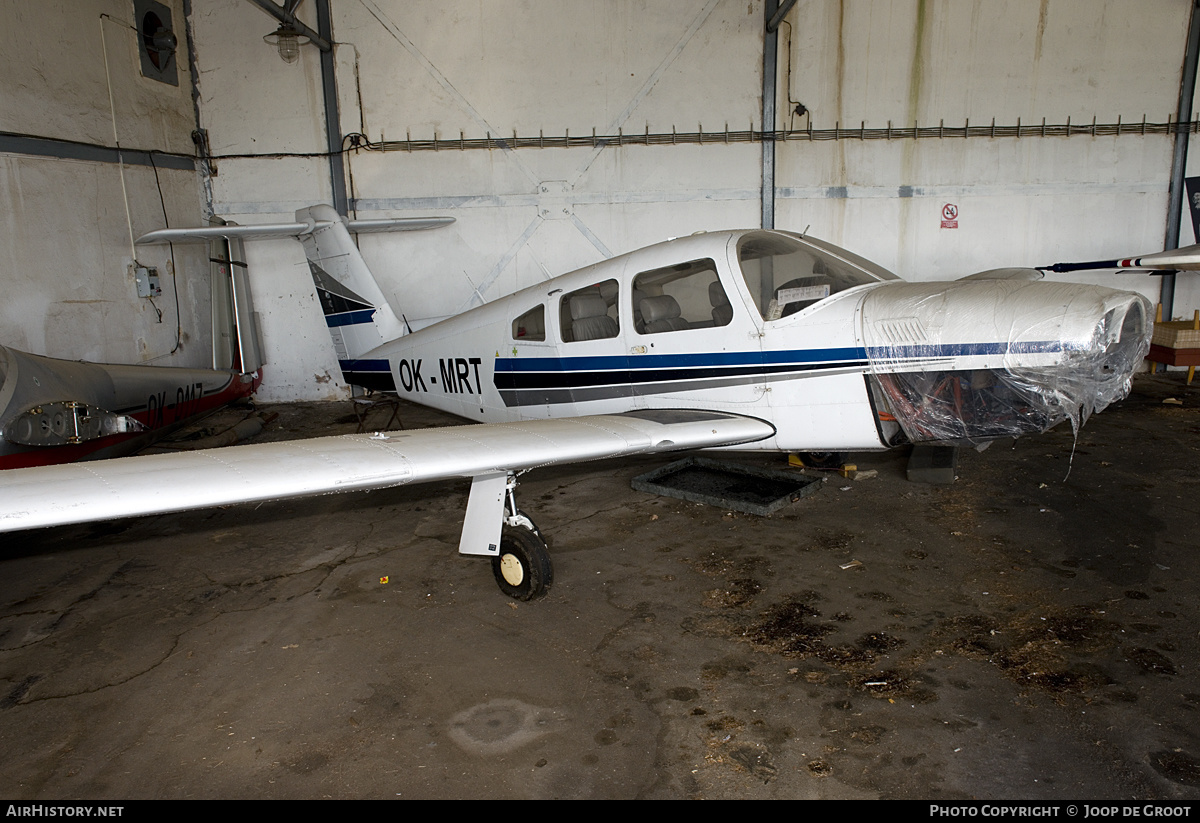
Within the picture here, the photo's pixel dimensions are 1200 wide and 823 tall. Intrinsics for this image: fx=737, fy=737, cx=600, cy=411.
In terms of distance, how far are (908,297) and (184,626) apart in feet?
14.8

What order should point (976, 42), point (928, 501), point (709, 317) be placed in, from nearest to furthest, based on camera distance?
point (709, 317), point (928, 501), point (976, 42)

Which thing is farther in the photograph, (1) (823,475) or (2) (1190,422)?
(2) (1190,422)

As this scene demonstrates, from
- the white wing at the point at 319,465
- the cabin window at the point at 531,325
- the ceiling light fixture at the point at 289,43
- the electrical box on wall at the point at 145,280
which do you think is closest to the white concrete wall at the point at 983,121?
the cabin window at the point at 531,325

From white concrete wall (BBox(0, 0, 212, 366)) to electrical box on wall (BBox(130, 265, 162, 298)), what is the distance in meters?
0.10

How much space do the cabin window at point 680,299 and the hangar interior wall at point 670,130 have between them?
17.7 feet

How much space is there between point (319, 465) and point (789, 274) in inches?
121

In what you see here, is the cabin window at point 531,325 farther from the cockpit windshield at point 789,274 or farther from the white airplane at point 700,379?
the cockpit windshield at point 789,274

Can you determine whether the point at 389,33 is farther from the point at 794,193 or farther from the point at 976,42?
the point at 976,42

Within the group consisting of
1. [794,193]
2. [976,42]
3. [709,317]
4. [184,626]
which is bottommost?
[184,626]

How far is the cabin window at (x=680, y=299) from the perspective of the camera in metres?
4.89

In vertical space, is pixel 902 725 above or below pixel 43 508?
below

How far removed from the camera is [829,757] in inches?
112

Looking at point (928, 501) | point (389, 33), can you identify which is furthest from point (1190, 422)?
point (389, 33)

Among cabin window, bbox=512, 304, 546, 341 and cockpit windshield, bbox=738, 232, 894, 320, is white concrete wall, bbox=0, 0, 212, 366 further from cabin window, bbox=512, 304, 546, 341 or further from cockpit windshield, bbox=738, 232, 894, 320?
cockpit windshield, bbox=738, 232, 894, 320
